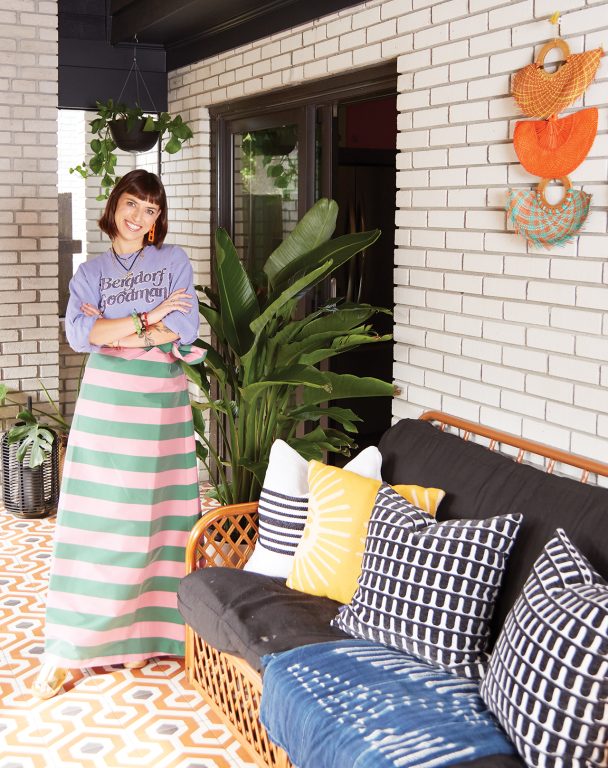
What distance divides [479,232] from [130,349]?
1.29 m

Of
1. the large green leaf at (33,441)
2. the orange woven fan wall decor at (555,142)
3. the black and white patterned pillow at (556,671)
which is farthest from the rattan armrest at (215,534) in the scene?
the large green leaf at (33,441)

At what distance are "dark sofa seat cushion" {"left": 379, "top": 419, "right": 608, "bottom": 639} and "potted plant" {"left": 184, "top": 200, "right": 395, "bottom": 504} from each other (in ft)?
1.23

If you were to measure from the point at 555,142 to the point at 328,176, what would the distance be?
190 centimetres

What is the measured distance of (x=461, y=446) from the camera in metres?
3.22

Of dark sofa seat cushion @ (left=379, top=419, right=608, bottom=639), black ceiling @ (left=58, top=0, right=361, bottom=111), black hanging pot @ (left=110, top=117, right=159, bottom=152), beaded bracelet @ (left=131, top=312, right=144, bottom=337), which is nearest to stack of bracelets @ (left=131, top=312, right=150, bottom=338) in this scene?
beaded bracelet @ (left=131, top=312, right=144, bottom=337)

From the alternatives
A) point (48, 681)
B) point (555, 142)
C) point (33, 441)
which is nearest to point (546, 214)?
point (555, 142)

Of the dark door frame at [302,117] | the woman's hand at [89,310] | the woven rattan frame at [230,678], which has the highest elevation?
the dark door frame at [302,117]

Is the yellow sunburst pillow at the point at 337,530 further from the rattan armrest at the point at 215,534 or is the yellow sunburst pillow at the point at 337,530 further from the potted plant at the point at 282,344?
the potted plant at the point at 282,344

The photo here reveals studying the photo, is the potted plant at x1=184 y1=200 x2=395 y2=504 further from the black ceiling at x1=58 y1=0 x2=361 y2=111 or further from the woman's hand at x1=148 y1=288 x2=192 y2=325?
the black ceiling at x1=58 y1=0 x2=361 y2=111

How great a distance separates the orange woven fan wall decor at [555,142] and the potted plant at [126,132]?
3037 mm

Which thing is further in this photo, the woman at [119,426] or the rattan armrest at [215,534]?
the woman at [119,426]

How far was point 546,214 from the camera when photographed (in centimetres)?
294

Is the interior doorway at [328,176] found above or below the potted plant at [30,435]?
above

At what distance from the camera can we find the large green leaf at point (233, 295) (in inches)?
151
